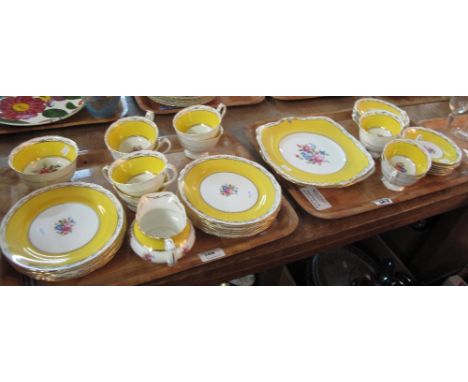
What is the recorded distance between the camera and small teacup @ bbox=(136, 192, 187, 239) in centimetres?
76

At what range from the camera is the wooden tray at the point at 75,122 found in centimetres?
102

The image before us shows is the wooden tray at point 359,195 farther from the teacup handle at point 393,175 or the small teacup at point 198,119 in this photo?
the small teacup at point 198,119

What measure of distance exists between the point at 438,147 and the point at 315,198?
50 cm

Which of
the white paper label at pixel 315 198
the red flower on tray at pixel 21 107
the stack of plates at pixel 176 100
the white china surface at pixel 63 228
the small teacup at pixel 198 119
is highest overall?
the small teacup at pixel 198 119

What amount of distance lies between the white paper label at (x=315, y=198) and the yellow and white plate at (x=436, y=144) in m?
0.39

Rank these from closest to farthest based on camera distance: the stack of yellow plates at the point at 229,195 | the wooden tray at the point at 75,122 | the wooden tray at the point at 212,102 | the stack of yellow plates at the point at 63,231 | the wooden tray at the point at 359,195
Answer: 1. the stack of yellow plates at the point at 63,231
2. the stack of yellow plates at the point at 229,195
3. the wooden tray at the point at 359,195
4. the wooden tray at the point at 75,122
5. the wooden tray at the point at 212,102

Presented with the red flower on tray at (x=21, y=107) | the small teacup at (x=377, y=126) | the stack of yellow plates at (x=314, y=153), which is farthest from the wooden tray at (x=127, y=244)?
the small teacup at (x=377, y=126)

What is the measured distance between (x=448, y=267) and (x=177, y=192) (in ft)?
3.82

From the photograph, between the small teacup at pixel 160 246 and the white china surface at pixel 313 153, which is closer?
the small teacup at pixel 160 246

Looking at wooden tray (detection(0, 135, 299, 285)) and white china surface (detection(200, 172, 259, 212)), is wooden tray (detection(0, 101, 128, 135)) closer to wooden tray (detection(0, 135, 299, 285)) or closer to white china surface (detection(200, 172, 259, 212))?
wooden tray (detection(0, 135, 299, 285))

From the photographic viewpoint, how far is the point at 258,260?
0.83 meters

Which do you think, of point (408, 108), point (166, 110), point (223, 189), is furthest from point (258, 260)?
point (408, 108)

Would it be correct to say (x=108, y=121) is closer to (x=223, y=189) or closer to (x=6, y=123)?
(x=6, y=123)

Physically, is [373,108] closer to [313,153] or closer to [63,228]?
[313,153]
